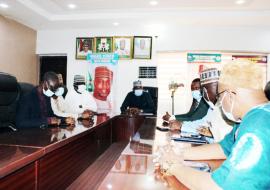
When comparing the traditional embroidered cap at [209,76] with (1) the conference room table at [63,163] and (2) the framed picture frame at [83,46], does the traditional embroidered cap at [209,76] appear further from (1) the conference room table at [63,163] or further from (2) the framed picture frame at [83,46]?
(2) the framed picture frame at [83,46]

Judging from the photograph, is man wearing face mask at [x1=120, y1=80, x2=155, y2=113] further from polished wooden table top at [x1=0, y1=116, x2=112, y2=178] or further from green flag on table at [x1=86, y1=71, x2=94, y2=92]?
polished wooden table top at [x1=0, y1=116, x2=112, y2=178]

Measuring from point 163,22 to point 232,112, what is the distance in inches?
Result: 167

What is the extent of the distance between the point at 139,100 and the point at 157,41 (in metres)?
1.47

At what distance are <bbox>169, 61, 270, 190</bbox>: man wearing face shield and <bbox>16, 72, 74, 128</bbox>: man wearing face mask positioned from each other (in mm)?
1769

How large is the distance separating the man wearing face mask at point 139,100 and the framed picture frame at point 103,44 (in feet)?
3.90

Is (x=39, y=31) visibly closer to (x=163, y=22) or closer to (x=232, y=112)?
(x=163, y=22)

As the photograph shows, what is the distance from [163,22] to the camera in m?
4.91

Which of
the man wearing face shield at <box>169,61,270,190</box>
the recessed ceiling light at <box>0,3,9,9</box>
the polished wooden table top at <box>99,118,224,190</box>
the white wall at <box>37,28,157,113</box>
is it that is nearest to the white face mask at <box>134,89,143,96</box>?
the white wall at <box>37,28,157,113</box>

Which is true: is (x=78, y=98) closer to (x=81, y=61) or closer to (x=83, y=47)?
(x=81, y=61)

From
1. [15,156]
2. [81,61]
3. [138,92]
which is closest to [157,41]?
[138,92]

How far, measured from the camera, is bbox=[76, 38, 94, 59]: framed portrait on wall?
5391 mm

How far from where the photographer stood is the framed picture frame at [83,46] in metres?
5.39

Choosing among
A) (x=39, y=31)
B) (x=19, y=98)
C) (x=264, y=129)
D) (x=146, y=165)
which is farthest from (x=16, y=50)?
(x=264, y=129)

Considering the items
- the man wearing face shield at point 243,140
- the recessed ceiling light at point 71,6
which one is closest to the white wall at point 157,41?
the recessed ceiling light at point 71,6
